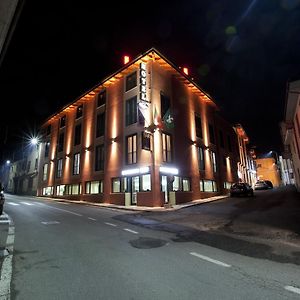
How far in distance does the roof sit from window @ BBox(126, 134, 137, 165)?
793cm

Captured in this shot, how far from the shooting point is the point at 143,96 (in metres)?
24.4

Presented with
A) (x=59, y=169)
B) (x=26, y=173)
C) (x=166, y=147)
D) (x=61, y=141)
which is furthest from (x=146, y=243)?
(x=26, y=173)

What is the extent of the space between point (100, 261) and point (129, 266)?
2.49 feet

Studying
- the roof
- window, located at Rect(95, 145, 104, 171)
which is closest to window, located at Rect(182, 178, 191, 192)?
window, located at Rect(95, 145, 104, 171)

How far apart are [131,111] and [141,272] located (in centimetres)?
2278

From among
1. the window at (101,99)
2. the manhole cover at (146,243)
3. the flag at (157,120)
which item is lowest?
the manhole cover at (146,243)

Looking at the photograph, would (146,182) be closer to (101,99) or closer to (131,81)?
(131,81)

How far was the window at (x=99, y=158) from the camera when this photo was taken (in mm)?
29344

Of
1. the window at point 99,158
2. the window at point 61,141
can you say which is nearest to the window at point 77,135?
the window at point 61,141

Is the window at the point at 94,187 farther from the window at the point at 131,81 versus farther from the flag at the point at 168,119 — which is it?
the window at the point at 131,81

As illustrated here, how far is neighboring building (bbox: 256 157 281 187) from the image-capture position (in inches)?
3236

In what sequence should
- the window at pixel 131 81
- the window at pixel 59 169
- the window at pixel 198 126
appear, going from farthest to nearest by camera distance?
the window at pixel 59 169, the window at pixel 198 126, the window at pixel 131 81

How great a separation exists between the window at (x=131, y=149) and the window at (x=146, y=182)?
2.22m

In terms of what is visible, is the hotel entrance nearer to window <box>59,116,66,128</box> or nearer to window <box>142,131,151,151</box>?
window <box>142,131,151,151</box>
